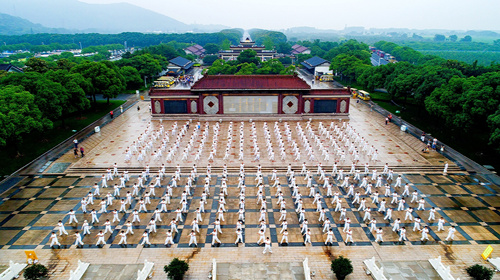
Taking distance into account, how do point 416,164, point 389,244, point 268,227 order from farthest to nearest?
point 416,164 < point 268,227 < point 389,244

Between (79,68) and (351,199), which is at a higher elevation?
(79,68)

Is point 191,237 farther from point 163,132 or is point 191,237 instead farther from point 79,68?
point 79,68

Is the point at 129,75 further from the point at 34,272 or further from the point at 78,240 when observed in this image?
the point at 34,272

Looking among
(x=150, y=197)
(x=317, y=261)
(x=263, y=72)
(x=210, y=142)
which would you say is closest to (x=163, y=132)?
(x=210, y=142)

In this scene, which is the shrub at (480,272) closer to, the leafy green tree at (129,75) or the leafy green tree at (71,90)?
the leafy green tree at (71,90)

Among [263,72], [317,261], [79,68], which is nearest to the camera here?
[317,261]

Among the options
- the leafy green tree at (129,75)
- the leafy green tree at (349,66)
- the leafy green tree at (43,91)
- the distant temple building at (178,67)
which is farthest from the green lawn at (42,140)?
the leafy green tree at (349,66)
